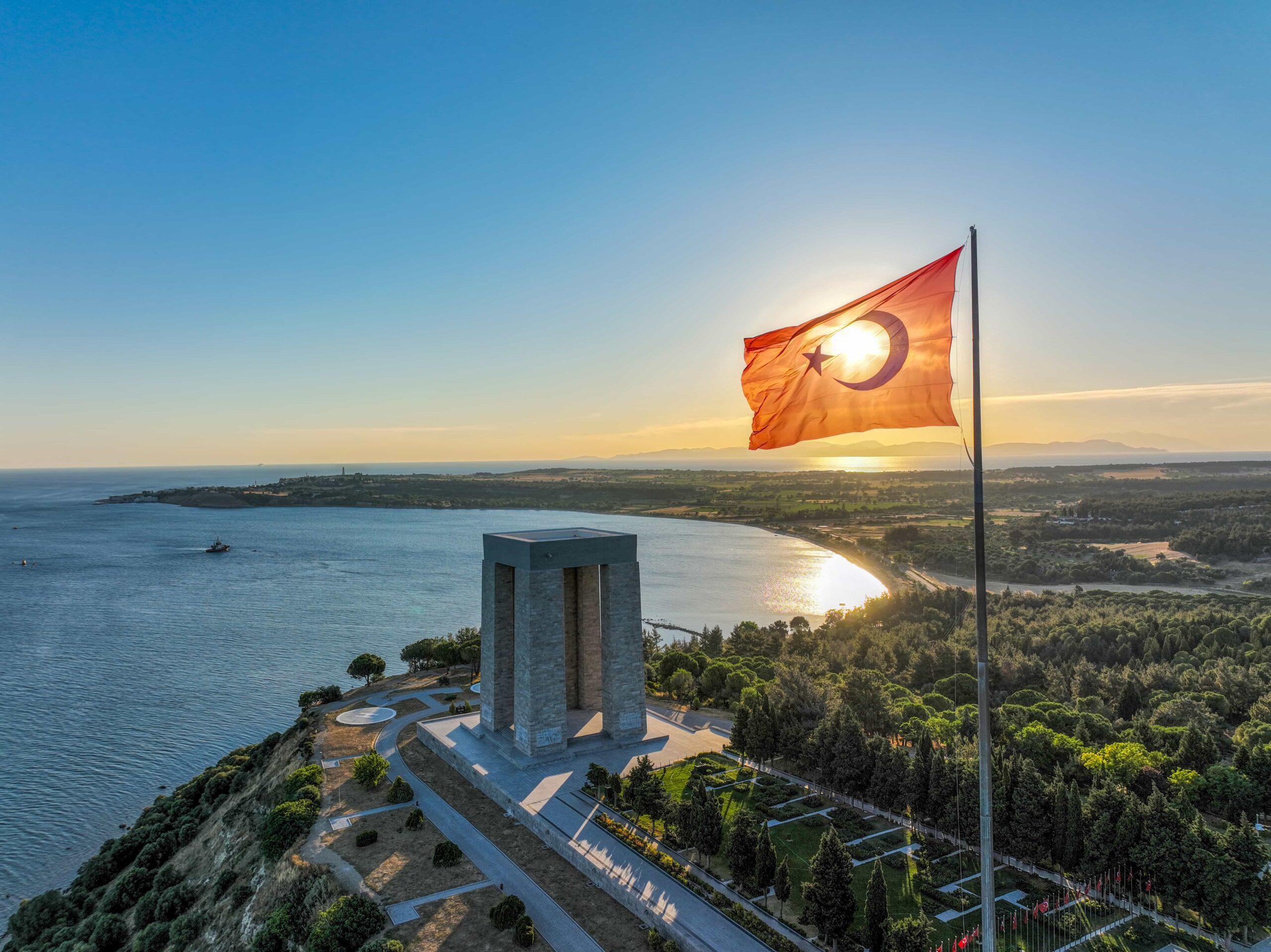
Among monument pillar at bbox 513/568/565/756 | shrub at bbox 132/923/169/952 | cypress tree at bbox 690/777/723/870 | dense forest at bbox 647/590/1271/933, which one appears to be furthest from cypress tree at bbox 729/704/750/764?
shrub at bbox 132/923/169/952

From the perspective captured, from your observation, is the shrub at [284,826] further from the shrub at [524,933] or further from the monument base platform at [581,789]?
the shrub at [524,933]

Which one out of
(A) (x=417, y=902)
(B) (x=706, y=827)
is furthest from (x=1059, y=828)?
(A) (x=417, y=902)

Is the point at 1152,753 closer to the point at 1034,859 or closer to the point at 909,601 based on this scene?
the point at 1034,859

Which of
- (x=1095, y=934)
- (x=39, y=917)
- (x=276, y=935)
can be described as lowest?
(x=39, y=917)

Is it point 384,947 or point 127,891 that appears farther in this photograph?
point 127,891

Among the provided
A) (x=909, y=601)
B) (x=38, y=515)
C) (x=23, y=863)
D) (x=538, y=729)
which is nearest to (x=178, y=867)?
(x=23, y=863)

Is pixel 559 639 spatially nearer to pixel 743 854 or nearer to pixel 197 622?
pixel 743 854
